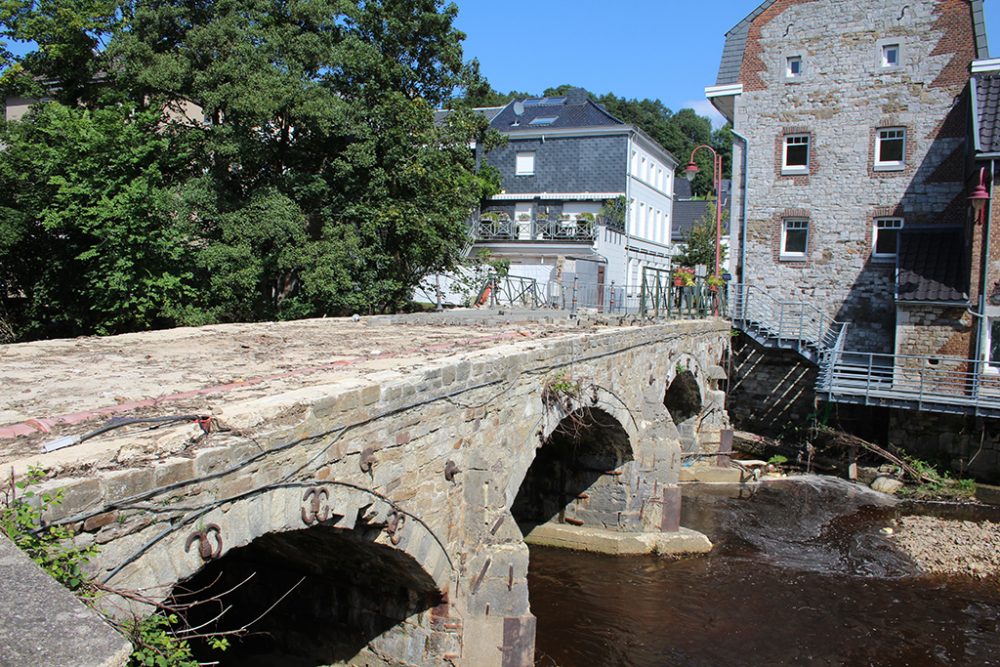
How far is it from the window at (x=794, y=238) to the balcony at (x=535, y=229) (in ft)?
22.1

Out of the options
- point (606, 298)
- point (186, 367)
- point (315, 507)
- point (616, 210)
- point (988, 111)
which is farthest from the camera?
point (616, 210)

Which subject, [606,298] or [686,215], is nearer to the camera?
[606,298]

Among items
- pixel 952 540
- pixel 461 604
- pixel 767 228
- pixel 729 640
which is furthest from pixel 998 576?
pixel 767 228

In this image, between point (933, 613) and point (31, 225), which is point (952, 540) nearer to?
point (933, 613)

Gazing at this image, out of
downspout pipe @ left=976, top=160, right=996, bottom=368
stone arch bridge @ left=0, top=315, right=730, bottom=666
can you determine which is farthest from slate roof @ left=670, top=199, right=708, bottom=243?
stone arch bridge @ left=0, top=315, right=730, bottom=666

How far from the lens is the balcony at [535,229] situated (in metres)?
29.0

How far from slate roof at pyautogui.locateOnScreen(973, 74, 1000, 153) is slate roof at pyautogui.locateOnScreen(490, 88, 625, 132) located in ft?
45.1

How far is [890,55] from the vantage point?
904 inches

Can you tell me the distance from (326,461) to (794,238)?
21.8 metres

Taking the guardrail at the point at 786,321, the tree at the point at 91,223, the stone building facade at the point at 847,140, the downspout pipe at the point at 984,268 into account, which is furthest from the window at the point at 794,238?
the tree at the point at 91,223

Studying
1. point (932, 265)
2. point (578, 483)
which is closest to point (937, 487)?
point (932, 265)

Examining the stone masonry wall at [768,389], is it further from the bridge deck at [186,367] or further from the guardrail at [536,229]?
the bridge deck at [186,367]

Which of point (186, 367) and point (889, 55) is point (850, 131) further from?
point (186, 367)

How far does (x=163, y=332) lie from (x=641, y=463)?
325 inches
